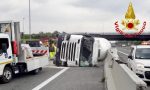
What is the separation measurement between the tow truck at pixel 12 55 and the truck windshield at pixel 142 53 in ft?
17.1

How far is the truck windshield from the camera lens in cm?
1440

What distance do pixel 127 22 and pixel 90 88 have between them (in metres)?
30.2

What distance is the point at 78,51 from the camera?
2280 cm

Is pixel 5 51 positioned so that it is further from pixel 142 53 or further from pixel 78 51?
pixel 78 51

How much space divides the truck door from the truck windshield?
18.4ft

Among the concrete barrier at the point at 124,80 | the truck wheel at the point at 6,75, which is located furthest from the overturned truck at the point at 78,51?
the concrete barrier at the point at 124,80

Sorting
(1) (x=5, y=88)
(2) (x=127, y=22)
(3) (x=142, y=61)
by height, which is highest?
(2) (x=127, y=22)

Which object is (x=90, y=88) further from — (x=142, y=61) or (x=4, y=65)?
(x=4, y=65)

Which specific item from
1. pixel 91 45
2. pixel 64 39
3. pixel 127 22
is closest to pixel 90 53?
pixel 91 45

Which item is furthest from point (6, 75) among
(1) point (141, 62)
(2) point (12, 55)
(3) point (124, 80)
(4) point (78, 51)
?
(4) point (78, 51)

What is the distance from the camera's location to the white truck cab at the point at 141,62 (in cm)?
1269

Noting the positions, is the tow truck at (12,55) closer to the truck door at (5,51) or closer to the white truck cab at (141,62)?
the truck door at (5,51)

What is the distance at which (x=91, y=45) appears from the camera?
2359 centimetres

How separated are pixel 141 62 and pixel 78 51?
9.98 metres
